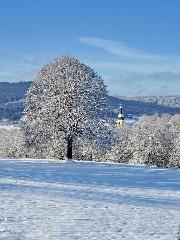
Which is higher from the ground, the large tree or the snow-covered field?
the large tree

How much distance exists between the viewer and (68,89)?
5469 cm

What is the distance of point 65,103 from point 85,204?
2820cm

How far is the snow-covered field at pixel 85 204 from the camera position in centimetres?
2005

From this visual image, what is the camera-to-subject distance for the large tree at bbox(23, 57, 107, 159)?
54281mm

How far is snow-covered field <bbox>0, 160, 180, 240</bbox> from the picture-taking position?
20.0 metres

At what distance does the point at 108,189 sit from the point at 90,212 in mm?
9730

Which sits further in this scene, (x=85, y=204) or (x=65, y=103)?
(x=65, y=103)

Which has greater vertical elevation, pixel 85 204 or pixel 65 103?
pixel 65 103

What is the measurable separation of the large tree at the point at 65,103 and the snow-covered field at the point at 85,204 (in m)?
8.67

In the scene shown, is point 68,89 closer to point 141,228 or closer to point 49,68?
point 49,68

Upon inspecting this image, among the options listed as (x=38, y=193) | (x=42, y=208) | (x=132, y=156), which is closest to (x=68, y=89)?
(x=38, y=193)

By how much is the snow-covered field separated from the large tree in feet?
28.4

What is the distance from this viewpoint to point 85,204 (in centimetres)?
2702

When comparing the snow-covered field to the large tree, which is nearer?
the snow-covered field
